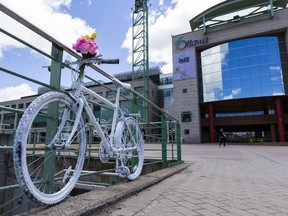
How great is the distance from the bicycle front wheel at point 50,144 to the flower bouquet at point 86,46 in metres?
0.52

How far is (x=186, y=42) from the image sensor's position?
114 ft

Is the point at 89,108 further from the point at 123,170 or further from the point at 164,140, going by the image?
the point at 164,140

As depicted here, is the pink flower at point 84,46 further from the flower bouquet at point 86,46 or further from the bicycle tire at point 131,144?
the bicycle tire at point 131,144

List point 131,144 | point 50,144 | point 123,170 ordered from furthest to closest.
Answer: point 131,144 < point 123,170 < point 50,144

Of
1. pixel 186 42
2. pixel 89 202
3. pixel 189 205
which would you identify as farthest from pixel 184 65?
pixel 89 202

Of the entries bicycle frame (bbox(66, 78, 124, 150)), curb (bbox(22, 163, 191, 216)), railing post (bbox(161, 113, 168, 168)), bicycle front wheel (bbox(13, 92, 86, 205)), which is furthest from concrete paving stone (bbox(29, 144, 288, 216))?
railing post (bbox(161, 113, 168, 168))

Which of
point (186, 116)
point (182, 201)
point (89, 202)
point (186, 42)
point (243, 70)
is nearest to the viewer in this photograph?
point (89, 202)

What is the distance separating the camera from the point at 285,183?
3770 mm

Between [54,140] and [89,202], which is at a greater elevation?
[54,140]

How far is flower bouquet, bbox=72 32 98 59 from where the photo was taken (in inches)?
86.7

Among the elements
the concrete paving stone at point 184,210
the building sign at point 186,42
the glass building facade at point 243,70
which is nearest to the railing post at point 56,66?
the concrete paving stone at point 184,210

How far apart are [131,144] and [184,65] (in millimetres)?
32690

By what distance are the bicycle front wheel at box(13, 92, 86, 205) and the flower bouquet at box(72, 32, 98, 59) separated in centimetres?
52

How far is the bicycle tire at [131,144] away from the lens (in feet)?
10.2
